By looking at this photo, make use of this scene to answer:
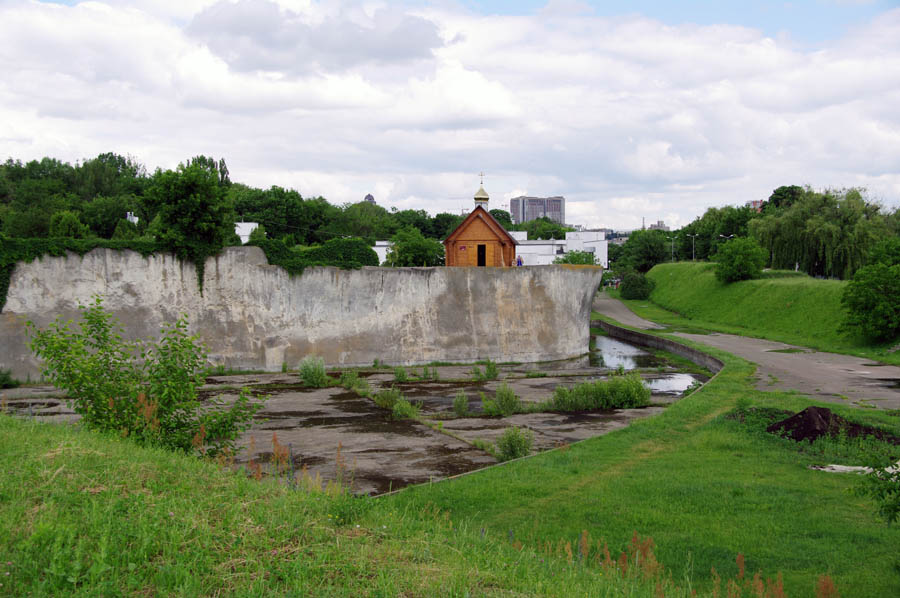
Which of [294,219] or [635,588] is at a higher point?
[294,219]

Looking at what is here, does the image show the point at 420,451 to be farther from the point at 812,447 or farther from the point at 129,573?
the point at 129,573

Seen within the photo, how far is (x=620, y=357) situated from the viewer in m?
41.7

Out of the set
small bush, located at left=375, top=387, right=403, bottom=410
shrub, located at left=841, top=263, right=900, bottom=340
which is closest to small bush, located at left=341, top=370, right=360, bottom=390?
small bush, located at left=375, top=387, right=403, bottom=410

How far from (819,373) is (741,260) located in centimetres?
3172

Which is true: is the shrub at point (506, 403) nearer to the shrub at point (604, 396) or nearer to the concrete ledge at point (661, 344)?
the shrub at point (604, 396)

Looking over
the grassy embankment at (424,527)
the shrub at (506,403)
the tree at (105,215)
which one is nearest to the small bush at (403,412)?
the shrub at (506,403)

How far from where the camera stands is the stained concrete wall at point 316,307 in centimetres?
2886

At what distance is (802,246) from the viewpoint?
57.5 metres

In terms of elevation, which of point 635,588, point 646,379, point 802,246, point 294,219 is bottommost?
point 646,379

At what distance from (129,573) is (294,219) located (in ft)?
266

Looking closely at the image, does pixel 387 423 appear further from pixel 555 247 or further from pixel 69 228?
pixel 555 247

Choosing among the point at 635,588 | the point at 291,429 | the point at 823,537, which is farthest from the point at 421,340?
the point at 635,588

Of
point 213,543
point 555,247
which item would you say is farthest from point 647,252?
point 213,543

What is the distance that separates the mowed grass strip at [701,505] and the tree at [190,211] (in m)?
21.8
